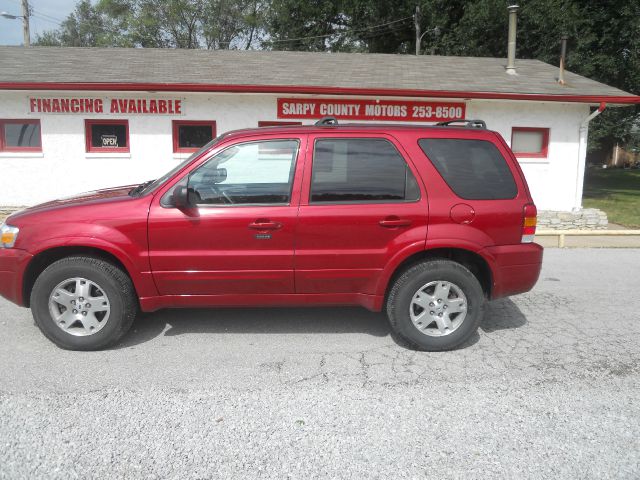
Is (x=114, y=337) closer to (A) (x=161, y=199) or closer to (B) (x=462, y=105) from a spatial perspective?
(A) (x=161, y=199)

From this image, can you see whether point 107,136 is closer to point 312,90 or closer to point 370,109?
point 312,90

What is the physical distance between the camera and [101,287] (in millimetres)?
3938

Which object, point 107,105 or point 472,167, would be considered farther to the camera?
point 107,105

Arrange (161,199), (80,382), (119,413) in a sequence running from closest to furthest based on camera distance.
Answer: (119,413) → (80,382) → (161,199)

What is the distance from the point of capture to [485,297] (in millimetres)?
4359

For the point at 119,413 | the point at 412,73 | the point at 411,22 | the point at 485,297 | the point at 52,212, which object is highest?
the point at 411,22

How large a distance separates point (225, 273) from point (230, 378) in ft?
2.79

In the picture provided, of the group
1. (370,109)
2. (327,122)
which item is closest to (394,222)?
(327,122)

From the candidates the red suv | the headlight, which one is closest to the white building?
the red suv

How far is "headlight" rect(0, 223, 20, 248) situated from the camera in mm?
3961

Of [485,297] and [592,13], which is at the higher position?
[592,13]

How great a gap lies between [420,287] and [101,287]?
2.58m

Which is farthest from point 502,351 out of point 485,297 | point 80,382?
point 80,382

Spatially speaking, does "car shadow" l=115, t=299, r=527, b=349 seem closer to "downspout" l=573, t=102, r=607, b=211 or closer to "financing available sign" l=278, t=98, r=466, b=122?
"financing available sign" l=278, t=98, r=466, b=122
